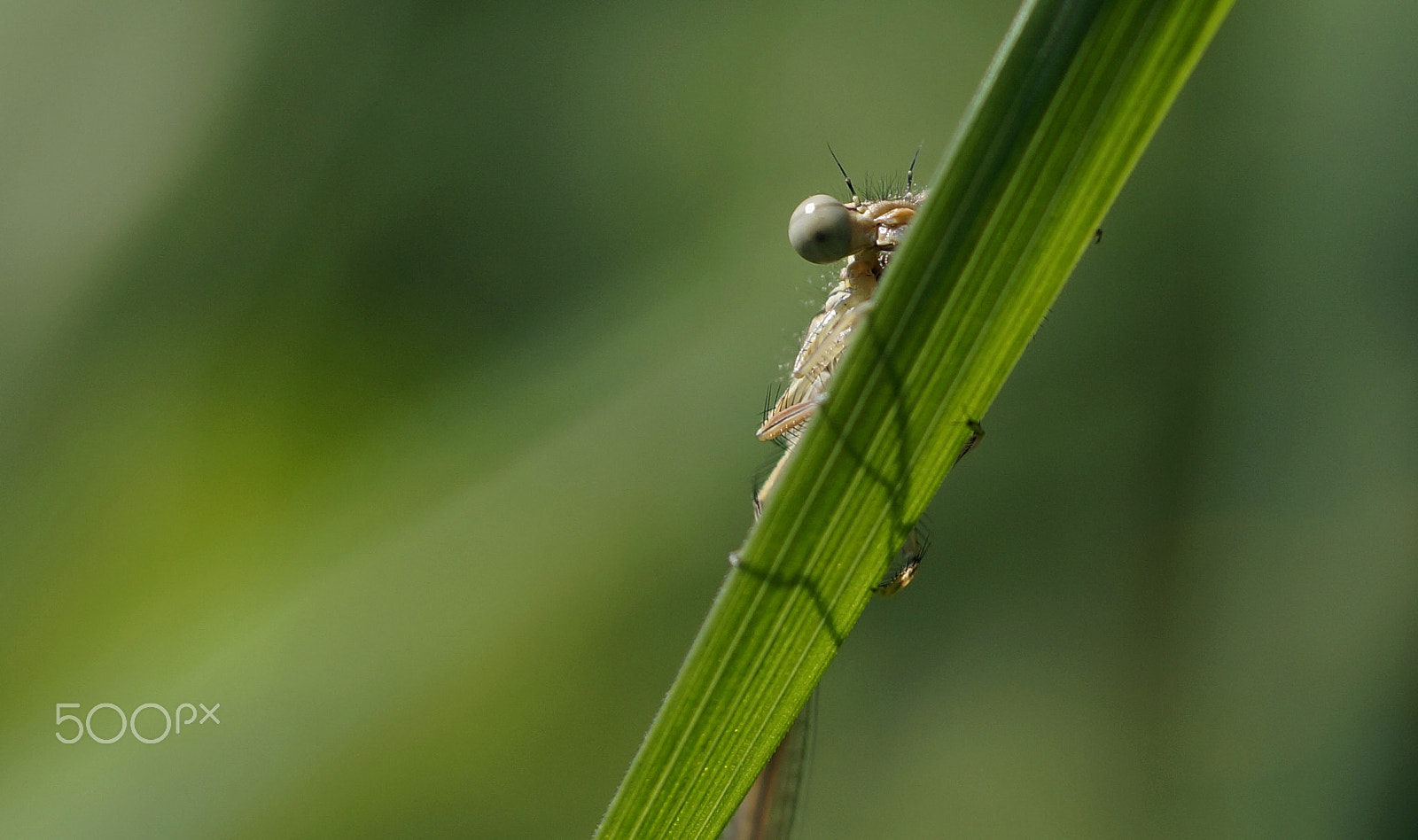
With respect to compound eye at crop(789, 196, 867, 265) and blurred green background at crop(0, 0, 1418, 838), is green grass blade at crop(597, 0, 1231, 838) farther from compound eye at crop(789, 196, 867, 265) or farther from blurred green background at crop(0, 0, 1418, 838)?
blurred green background at crop(0, 0, 1418, 838)

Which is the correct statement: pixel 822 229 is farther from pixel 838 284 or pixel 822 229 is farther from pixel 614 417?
pixel 614 417

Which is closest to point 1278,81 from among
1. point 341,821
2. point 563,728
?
point 563,728

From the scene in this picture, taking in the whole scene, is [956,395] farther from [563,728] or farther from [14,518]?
[14,518]

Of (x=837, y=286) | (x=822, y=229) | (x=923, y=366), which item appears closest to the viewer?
(x=923, y=366)

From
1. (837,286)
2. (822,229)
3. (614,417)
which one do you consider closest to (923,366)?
(822,229)

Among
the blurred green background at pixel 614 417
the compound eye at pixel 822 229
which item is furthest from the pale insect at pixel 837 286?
the blurred green background at pixel 614 417

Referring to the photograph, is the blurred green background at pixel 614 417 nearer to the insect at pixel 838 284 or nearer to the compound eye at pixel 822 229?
the insect at pixel 838 284
